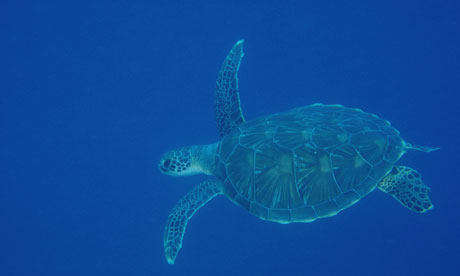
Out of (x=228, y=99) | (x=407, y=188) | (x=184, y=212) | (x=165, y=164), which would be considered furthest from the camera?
(x=228, y=99)

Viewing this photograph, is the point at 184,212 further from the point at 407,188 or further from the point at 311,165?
the point at 407,188

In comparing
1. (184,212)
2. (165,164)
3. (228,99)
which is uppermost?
(228,99)

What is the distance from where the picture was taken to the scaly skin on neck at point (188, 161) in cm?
495

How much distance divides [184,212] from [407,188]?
10.4ft

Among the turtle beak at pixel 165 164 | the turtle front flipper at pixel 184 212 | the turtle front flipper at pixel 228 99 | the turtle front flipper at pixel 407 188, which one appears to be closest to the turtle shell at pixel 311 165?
the turtle front flipper at pixel 407 188

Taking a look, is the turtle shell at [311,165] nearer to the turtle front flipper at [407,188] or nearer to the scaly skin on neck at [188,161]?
the turtle front flipper at [407,188]

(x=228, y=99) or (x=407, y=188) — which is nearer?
(x=407, y=188)

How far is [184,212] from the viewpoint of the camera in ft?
14.7

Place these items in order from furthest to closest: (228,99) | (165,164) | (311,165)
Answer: (228,99) → (165,164) → (311,165)

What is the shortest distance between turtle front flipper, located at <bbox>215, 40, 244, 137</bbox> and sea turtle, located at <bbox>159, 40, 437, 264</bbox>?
0.80 m

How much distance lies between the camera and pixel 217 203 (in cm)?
664

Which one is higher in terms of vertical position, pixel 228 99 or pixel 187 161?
pixel 228 99

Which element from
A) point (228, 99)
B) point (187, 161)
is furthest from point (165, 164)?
point (228, 99)

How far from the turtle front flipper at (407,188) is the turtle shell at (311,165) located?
0.26 meters
